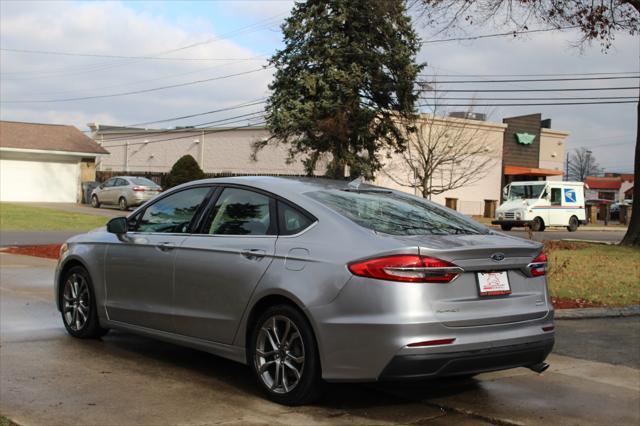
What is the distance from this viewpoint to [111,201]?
118 ft

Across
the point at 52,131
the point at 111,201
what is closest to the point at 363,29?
the point at 111,201

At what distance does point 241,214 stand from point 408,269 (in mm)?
1727

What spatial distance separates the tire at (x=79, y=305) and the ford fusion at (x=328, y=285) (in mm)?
535

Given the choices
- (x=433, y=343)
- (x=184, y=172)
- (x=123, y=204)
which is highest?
(x=184, y=172)

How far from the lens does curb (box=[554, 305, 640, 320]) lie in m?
9.16

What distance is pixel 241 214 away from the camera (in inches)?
237

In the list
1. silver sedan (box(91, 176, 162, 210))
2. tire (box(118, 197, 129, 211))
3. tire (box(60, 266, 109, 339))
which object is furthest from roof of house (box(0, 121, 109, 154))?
tire (box(60, 266, 109, 339))

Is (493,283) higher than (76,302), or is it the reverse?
(493,283)

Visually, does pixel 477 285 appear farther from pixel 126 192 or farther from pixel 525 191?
pixel 525 191

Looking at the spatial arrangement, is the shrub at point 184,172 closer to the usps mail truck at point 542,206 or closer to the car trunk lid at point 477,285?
the usps mail truck at point 542,206

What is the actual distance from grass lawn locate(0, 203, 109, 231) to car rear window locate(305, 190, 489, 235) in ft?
60.8

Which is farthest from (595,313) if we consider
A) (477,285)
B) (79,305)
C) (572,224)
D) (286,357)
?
(572,224)

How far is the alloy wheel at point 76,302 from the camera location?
7.30 metres

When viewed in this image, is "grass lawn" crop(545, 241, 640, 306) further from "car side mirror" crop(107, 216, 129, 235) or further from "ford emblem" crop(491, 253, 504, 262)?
"car side mirror" crop(107, 216, 129, 235)
